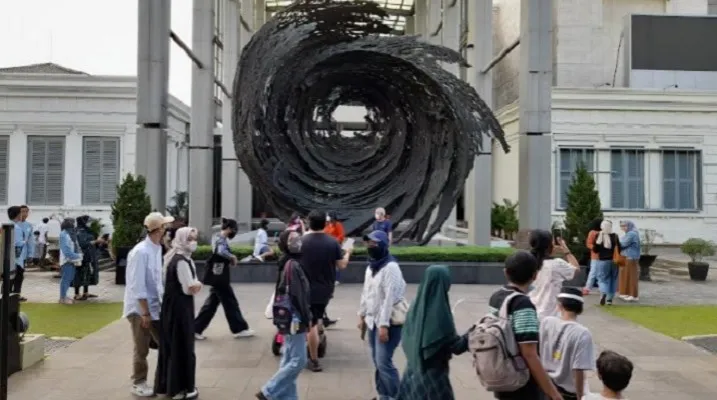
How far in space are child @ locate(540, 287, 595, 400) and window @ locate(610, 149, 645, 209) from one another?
2632 cm

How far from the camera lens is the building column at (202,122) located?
22141 millimetres

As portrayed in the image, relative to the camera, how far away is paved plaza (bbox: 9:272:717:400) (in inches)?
280

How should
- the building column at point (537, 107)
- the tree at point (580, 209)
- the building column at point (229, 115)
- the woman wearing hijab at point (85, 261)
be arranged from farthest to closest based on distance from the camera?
the building column at point (229, 115), the building column at point (537, 107), the tree at point (580, 209), the woman wearing hijab at point (85, 261)

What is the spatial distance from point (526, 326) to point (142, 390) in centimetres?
452

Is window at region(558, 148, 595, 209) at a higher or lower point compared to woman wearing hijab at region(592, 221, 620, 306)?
higher

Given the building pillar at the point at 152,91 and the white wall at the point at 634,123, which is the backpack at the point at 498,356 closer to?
the building pillar at the point at 152,91

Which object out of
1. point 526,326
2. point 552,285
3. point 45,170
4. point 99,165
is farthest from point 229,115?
point 526,326

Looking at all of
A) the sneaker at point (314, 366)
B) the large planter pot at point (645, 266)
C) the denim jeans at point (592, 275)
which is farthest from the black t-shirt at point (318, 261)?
the large planter pot at point (645, 266)

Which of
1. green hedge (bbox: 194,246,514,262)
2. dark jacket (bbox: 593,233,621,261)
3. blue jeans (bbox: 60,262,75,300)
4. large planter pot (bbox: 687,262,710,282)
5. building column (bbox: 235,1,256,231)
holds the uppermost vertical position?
building column (bbox: 235,1,256,231)

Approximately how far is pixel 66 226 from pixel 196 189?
9.78 m

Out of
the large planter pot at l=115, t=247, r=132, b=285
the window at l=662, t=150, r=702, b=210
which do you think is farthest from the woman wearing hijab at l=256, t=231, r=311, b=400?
the window at l=662, t=150, r=702, b=210

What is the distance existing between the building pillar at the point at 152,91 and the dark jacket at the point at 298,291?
39.9ft

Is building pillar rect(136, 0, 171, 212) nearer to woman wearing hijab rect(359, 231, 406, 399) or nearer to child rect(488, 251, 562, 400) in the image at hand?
woman wearing hijab rect(359, 231, 406, 399)

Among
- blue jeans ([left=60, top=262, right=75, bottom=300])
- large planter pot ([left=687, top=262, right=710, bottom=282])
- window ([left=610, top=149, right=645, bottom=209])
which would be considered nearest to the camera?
blue jeans ([left=60, top=262, right=75, bottom=300])
